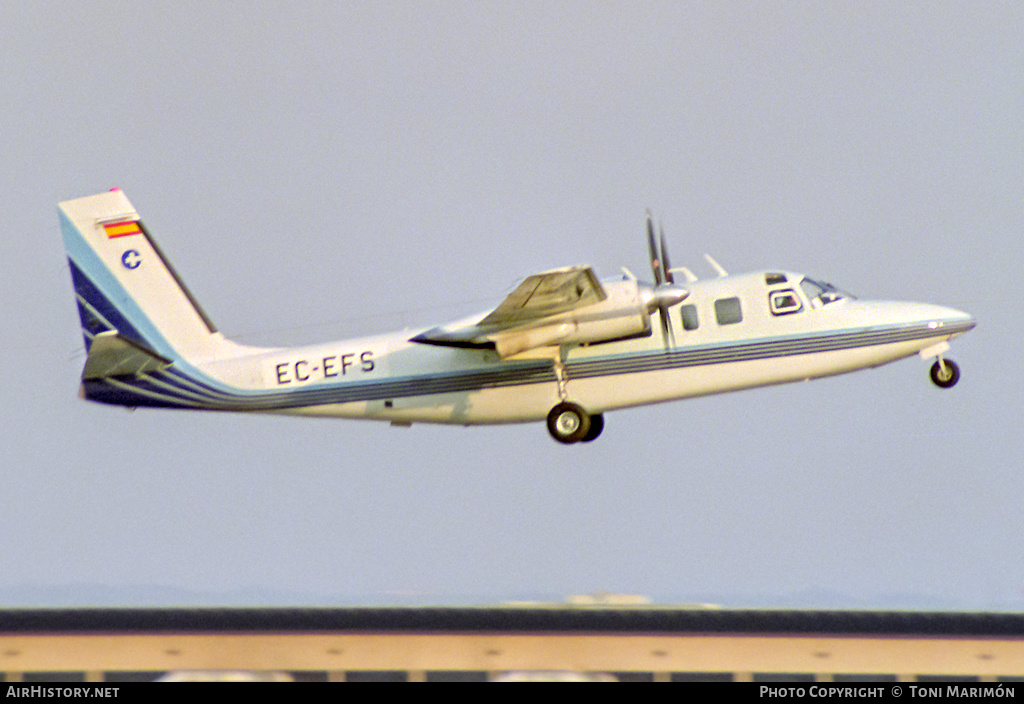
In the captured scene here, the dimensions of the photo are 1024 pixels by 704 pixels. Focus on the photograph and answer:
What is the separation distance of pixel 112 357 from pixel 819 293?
1534cm

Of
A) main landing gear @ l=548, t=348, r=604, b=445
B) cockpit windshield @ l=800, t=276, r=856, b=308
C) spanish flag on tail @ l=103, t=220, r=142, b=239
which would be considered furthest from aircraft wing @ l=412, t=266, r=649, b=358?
spanish flag on tail @ l=103, t=220, r=142, b=239

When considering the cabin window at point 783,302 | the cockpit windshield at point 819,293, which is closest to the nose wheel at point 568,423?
the cabin window at point 783,302

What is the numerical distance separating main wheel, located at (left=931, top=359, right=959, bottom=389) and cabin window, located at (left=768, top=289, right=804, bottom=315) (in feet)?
10.7

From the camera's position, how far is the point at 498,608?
1372 inches

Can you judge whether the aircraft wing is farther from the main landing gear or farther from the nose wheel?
the nose wheel

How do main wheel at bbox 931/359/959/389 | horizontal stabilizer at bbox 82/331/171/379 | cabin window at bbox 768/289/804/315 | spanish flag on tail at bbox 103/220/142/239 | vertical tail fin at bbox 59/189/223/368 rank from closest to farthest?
cabin window at bbox 768/289/804/315
main wheel at bbox 931/359/959/389
horizontal stabilizer at bbox 82/331/171/379
vertical tail fin at bbox 59/189/223/368
spanish flag on tail at bbox 103/220/142/239

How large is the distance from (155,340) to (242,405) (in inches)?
106

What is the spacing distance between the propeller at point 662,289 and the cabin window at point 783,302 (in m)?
1.85

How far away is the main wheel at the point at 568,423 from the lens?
27609 millimetres

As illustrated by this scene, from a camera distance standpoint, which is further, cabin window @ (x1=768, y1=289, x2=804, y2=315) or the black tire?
the black tire

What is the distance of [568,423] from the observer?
27672mm

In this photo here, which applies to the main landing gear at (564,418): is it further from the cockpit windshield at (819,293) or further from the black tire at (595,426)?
the cockpit windshield at (819,293)

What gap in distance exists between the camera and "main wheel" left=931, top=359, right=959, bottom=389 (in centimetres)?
2750
